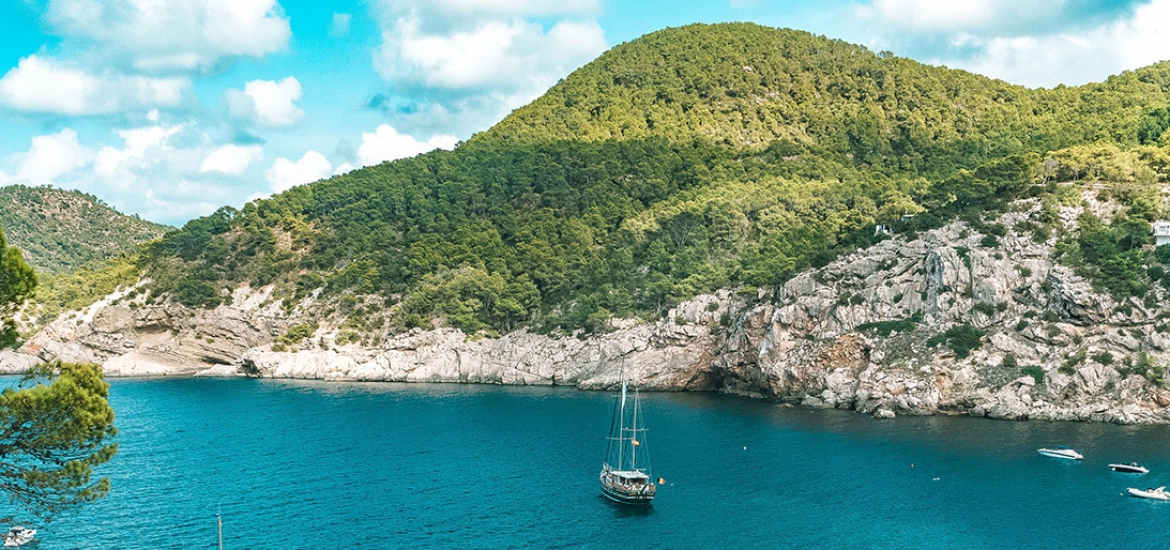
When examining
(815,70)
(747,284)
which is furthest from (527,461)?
(815,70)

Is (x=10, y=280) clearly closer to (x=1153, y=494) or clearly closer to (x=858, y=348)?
(x=1153, y=494)

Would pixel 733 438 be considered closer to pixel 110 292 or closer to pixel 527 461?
pixel 527 461

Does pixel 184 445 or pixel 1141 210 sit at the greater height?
pixel 1141 210

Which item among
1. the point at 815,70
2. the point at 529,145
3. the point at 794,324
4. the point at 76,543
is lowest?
the point at 76,543

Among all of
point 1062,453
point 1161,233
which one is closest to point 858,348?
point 1062,453

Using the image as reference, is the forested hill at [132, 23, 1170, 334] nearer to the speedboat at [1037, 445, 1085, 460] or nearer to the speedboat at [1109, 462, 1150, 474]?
the speedboat at [1037, 445, 1085, 460]

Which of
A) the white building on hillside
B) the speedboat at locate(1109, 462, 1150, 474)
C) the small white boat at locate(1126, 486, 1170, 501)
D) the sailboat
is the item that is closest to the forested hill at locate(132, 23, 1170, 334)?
the white building on hillside
